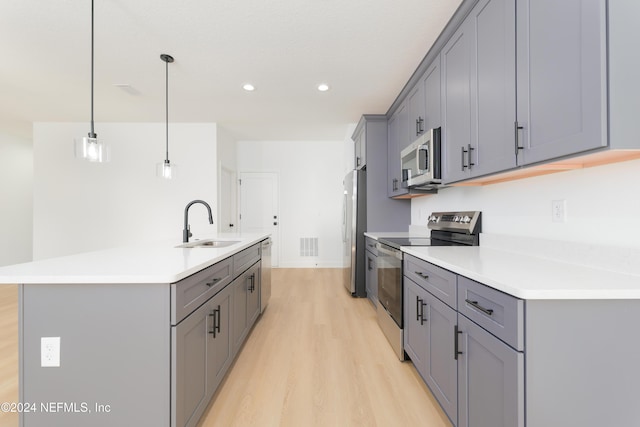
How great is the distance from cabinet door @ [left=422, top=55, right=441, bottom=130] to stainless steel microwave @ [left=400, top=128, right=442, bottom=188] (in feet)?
0.40

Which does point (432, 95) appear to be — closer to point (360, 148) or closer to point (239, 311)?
point (360, 148)

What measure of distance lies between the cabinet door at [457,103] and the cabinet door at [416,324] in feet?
2.73

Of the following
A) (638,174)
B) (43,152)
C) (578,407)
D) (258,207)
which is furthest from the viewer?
(258,207)

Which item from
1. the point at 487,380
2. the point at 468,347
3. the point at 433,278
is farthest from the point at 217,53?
the point at 487,380

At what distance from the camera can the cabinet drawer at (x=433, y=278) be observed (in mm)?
1424

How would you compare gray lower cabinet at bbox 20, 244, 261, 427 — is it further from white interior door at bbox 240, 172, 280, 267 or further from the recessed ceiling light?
white interior door at bbox 240, 172, 280, 267

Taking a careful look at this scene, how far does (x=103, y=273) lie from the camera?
1228 millimetres

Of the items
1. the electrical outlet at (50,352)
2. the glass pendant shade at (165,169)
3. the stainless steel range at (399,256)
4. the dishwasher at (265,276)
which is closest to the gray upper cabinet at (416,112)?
the stainless steel range at (399,256)

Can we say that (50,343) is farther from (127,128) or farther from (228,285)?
(127,128)

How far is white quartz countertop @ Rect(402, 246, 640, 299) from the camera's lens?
0.94 m

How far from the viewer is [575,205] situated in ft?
4.68

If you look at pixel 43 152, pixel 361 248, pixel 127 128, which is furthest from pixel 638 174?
pixel 43 152

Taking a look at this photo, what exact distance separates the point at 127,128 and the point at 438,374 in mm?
5346

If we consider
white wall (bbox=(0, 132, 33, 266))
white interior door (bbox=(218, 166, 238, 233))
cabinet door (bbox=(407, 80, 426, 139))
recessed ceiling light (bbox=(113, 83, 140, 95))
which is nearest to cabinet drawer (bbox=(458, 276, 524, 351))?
cabinet door (bbox=(407, 80, 426, 139))
